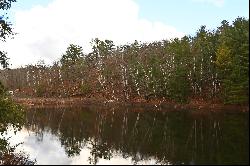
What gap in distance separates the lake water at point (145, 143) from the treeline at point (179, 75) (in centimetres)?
580

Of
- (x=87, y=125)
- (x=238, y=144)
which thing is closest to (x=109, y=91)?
(x=87, y=125)

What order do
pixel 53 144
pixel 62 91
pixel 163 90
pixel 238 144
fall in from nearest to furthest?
pixel 238 144
pixel 53 144
pixel 163 90
pixel 62 91

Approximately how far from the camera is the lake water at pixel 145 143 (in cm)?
3056

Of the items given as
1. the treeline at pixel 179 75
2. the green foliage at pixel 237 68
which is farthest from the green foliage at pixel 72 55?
the green foliage at pixel 237 68

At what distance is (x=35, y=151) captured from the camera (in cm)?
3644

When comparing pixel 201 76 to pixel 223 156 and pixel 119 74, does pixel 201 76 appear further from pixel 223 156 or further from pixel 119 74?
pixel 119 74

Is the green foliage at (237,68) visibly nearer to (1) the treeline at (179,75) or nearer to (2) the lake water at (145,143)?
(1) the treeline at (179,75)

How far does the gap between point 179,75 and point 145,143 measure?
48679 mm

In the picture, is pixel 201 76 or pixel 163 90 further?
pixel 163 90

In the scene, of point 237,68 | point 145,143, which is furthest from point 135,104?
point 145,143

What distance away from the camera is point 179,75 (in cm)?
8544

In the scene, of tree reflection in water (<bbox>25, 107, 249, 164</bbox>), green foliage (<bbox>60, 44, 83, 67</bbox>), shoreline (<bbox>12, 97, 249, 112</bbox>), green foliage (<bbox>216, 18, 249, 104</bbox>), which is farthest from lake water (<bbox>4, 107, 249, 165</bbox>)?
green foliage (<bbox>60, 44, 83, 67</bbox>)

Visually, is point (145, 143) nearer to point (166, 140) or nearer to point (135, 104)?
point (166, 140)

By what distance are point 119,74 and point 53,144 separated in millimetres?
100678
